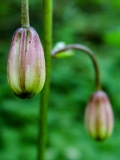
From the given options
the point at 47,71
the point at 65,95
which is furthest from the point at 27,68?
the point at 65,95

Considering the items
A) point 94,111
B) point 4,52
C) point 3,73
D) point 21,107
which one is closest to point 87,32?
point 4,52

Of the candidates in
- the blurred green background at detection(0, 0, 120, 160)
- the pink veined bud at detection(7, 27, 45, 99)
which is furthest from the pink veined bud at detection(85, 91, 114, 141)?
the pink veined bud at detection(7, 27, 45, 99)

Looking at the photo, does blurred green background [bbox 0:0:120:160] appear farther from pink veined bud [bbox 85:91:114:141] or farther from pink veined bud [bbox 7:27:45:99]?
pink veined bud [bbox 7:27:45:99]

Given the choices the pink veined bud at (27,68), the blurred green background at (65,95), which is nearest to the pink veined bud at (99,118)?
the blurred green background at (65,95)

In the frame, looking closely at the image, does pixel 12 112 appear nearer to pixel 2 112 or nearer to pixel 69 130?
pixel 2 112

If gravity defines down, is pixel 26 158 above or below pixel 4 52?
below
